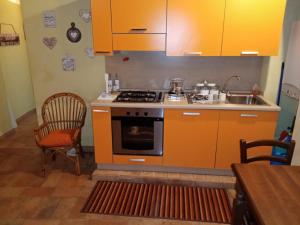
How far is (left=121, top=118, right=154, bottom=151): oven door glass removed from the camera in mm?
2787

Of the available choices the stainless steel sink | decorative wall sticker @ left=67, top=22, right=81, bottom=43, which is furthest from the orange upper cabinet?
the stainless steel sink

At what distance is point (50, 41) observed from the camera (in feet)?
10.6

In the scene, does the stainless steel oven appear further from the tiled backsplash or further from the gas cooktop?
the tiled backsplash

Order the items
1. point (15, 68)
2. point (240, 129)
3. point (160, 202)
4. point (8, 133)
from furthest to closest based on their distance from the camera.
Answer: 1. point (15, 68)
2. point (8, 133)
3. point (240, 129)
4. point (160, 202)

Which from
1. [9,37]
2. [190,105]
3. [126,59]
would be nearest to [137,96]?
[126,59]

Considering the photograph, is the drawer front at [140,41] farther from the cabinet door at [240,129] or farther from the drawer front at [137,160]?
the drawer front at [137,160]

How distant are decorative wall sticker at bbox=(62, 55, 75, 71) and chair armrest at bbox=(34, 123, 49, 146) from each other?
2.57 feet

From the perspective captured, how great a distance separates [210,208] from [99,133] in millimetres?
1425

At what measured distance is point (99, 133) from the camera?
2.86m

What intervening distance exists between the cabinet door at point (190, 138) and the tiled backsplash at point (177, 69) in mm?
660

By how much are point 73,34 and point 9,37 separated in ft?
6.67

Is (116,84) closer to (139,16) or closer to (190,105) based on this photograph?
(139,16)

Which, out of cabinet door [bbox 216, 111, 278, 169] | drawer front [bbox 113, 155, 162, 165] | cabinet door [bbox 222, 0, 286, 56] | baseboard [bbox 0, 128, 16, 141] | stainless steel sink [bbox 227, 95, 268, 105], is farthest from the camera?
baseboard [bbox 0, 128, 16, 141]

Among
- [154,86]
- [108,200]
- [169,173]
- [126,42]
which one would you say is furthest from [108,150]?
[126,42]
